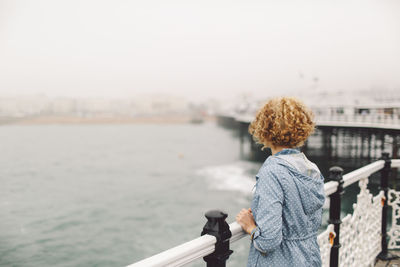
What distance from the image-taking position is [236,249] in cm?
1348

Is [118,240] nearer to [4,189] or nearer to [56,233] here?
[56,233]

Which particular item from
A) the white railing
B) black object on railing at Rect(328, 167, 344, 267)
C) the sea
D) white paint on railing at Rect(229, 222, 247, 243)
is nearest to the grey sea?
the sea

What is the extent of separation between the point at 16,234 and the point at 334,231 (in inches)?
722

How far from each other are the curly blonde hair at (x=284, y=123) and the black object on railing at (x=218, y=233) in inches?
15.9

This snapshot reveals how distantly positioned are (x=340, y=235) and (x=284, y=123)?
1.87 metres

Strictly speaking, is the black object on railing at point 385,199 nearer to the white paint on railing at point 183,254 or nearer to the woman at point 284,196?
the woman at point 284,196

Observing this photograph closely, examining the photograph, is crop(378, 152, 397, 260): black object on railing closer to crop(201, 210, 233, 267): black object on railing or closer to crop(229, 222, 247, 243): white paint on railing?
crop(229, 222, 247, 243): white paint on railing

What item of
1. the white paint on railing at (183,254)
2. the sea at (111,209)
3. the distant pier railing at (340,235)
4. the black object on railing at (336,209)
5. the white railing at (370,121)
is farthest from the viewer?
the white railing at (370,121)

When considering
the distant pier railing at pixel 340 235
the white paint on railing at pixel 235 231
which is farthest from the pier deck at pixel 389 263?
the white paint on railing at pixel 235 231

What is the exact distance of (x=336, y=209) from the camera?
8.42ft

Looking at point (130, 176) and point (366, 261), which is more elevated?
point (366, 261)

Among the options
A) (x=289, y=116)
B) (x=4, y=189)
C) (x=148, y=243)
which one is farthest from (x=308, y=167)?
(x=4, y=189)

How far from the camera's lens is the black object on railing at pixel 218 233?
139 cm

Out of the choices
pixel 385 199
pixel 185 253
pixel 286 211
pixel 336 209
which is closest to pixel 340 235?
pixel 336 209
